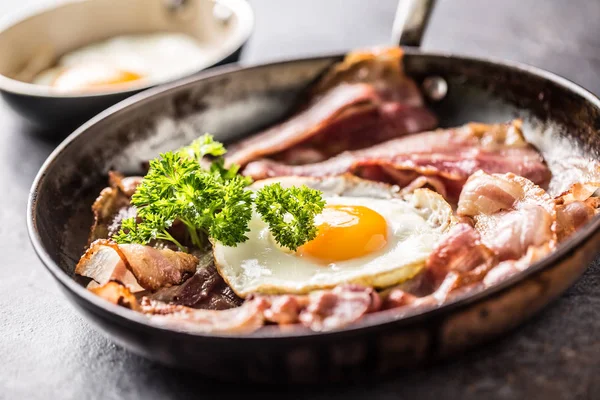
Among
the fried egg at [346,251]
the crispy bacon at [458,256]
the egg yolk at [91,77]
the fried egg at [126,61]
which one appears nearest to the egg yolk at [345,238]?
the fried egg at [346,251]

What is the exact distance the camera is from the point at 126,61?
3846 mm

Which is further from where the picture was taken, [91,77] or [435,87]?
[91,77]

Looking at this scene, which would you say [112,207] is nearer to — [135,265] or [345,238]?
[135,265]

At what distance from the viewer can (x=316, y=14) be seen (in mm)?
4535

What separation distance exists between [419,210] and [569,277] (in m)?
0.60

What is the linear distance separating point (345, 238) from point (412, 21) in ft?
4.54

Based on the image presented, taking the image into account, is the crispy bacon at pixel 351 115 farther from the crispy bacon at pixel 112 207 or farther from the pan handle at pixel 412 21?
the crispy bacon at pixel 112 207

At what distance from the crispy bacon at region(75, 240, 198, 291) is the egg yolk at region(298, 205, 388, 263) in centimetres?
39

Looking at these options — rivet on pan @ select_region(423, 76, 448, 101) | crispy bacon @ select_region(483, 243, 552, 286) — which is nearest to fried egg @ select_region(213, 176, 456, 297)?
crispy bacon @ select_region(483, 243, 552, 286)

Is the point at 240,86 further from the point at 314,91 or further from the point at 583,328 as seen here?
the point at 583,328

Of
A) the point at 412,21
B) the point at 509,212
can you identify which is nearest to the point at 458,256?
the point at 509,212

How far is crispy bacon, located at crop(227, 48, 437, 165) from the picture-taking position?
2.79 metres

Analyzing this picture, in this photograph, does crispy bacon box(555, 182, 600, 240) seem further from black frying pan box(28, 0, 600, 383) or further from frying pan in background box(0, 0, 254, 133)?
frying pan in background box(0, 0, 254, 133)

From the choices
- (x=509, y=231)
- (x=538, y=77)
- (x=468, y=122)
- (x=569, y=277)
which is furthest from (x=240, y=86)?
(x=569, y=277)
